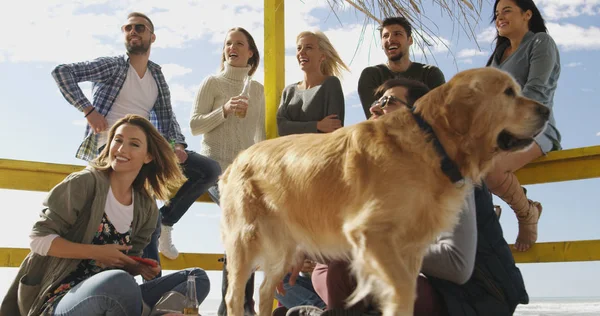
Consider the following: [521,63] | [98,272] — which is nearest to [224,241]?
[98,272]

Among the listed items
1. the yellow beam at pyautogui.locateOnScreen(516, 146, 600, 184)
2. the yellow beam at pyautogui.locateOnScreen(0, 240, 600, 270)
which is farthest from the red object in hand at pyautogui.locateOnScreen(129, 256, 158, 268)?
the yellow beam at pyautogui.locateOnScreen(516, 146, 600, 184)

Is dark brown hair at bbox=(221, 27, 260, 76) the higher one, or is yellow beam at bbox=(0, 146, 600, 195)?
dark brown hair at bbox=(221, 27, 260, 76)

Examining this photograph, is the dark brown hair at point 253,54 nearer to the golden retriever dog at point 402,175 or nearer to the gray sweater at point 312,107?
the gray sweater at point 312,107

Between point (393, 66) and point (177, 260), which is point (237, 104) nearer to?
point (393, 66)

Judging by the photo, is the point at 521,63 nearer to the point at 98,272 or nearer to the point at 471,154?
the point at 471,154

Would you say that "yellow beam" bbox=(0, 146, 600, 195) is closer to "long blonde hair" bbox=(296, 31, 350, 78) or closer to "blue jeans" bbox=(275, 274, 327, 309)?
"long blonde hair" bbox=(296, 31, 350, 78)

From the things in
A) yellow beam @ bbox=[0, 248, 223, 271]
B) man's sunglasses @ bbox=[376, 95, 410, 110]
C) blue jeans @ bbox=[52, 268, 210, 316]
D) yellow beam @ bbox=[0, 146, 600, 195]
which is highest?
man's sunglasses @ bbox=[376, 95, 410, 110]

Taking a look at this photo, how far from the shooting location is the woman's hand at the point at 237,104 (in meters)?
4.22

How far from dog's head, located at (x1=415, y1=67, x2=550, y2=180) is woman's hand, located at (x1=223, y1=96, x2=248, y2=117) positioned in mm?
2157

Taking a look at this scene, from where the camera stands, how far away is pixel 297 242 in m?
2.70

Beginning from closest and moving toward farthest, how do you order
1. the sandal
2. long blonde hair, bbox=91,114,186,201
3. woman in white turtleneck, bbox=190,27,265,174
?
long blonde hair, bbox=91,114,186,201 < the sandal < woman in white turtleneck, bbox=190,27,265,174

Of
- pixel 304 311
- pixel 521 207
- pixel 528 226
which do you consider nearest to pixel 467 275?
pixel 304 311

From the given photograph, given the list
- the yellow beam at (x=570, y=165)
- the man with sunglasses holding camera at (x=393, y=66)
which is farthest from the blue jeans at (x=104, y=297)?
the yellow beam at (x=570, y=165)

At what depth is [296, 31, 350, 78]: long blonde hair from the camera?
4434 millimetres
